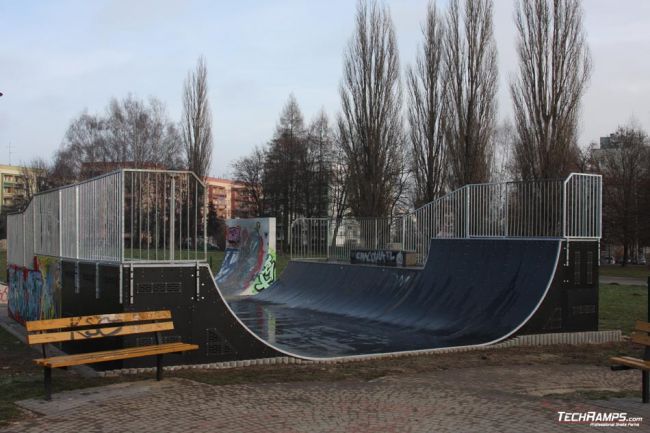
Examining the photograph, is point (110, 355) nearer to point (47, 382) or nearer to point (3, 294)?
point (47, 382)

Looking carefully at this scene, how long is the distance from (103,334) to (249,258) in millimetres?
18102

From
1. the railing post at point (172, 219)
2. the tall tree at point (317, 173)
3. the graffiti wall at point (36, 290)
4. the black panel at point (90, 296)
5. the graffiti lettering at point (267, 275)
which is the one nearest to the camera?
the black panel at point (90, 296)

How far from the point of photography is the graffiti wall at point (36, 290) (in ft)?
38.6

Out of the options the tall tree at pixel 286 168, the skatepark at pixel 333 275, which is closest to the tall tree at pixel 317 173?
the tall tree at pixel 286 168

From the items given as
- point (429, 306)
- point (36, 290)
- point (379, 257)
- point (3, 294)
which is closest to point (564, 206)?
point (429, 306)

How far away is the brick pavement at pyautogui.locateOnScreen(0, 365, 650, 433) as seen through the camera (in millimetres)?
6062

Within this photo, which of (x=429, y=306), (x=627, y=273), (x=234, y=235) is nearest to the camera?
(x=429, y=306)

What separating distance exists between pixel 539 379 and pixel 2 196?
136 meters

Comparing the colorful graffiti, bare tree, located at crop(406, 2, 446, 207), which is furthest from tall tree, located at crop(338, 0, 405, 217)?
the colorful graffiti

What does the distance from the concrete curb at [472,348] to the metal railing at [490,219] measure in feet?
6.17

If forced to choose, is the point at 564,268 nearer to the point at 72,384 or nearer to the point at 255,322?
the point at 255,322

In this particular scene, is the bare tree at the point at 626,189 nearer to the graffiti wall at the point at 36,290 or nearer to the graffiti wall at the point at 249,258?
the graffiti wall at the point at 249,258

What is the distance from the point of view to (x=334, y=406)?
272 inches

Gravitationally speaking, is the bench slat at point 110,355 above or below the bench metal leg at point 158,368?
above
